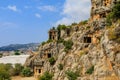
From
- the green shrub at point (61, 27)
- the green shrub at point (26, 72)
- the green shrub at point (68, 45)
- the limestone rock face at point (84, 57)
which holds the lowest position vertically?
the green shrub at point (26, 72)

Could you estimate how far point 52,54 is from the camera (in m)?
91.9

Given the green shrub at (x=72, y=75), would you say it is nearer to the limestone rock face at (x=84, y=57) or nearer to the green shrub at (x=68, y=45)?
the limestone rock face at (x=84, y=57)

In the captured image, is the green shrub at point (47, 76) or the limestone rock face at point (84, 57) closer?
the limestone rock face at point (84, 57)

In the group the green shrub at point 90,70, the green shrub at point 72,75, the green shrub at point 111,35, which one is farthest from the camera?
the green shrub at point 72,75

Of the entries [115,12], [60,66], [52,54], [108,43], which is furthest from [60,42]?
[108,43]

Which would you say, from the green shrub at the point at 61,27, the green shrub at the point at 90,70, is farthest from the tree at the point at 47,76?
the green shrub at the point at 61,27

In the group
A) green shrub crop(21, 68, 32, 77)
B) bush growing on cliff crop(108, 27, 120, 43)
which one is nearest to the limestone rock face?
bush growing on cliff crop(108, 27, 120, 43)

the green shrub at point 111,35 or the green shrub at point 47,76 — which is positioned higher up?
the green shrub at point 111,35

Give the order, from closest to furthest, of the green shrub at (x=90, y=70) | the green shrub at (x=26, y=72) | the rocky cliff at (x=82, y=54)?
the rocky cliff at (x=82, y=54) < the green shrub at (x=90, y=70) < the green shrub at (x=26, y=72)

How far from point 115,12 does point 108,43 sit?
12.8 meters

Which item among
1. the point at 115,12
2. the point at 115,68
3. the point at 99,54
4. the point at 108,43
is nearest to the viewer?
the point at 115,68

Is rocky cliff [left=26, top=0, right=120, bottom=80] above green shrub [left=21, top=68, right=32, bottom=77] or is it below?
above

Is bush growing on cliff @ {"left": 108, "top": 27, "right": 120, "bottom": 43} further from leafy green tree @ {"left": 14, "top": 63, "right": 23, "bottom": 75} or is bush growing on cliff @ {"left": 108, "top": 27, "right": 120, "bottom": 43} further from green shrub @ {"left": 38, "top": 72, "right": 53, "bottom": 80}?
leafy green tree @ {"left": 14, "top": 63, "right": 23, "bottom": 75}

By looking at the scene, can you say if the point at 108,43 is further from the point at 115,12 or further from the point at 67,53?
the point at 67,53
